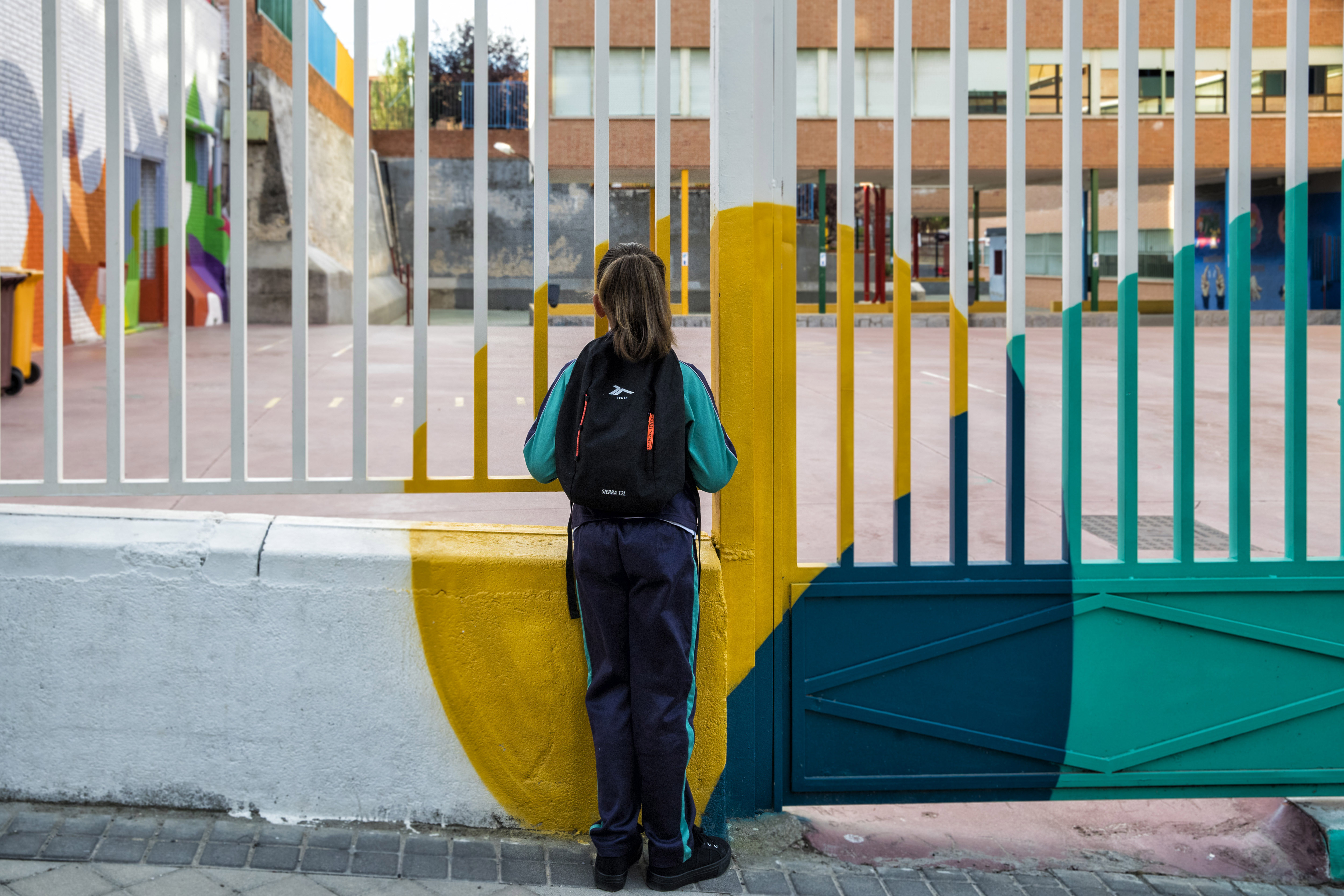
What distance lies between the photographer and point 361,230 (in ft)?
11.3

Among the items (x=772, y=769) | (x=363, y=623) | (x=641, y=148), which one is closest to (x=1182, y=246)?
(x=772, y=769)

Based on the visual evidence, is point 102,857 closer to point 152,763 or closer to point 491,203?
point 152,763

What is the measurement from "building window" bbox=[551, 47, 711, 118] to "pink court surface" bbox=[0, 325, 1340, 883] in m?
11.6

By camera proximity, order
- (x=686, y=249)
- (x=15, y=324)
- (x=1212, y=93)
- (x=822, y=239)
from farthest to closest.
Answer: (x=1212, y=93), (x=822, y=239), (x=686, y=249), (x=15, y=324)

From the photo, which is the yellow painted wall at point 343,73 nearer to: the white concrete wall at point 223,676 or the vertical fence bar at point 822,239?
the vertical fence bar at point 822,239

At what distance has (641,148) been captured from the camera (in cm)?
2758

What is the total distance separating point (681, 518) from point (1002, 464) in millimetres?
6852

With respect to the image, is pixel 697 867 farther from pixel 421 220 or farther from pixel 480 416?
pixel 421 220

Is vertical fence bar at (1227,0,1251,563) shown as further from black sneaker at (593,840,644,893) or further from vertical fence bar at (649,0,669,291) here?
black sneaker at (593,840,644,893)

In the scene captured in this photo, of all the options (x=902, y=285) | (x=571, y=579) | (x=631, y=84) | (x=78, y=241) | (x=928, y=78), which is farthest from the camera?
(x=928, y=78)

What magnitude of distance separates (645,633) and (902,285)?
3.97ft

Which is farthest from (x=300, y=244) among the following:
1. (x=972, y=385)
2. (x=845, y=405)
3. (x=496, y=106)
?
(x=496, y=106)

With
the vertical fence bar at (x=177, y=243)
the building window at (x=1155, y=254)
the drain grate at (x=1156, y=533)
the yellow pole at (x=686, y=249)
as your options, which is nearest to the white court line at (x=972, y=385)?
the yellow pole at (x=686, y=249)

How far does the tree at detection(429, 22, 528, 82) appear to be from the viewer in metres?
46.9
